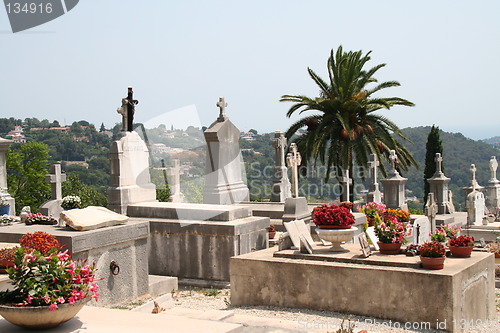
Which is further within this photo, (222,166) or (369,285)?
(222,166)

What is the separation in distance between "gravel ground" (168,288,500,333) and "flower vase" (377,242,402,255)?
124cm

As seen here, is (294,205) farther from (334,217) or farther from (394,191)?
(394,191)

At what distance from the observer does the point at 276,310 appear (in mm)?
8938

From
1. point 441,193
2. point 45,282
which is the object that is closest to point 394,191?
point 441,193

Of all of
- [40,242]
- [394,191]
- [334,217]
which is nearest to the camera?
[40,242]

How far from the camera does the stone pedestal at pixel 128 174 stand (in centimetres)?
1347

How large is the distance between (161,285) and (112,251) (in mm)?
1709

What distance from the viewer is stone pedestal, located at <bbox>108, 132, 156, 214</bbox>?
13469 mm

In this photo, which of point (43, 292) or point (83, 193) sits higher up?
point (43, 292)

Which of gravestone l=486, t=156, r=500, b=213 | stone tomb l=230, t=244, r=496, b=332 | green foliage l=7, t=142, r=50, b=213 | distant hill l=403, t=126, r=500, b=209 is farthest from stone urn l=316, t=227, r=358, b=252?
distant hill l=403, t=126, r=500, b=209

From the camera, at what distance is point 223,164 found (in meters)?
16.2

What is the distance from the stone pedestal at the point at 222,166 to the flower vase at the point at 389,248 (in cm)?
725

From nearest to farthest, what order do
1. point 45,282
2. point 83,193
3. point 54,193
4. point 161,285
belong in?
point 45,282, point 161,285, point 54,193, point 83,193

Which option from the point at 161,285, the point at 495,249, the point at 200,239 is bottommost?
the point at 161,285
